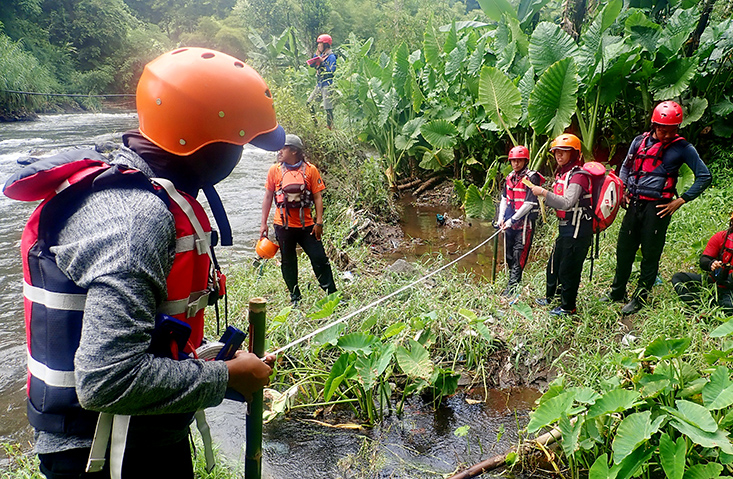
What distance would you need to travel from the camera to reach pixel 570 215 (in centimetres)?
419

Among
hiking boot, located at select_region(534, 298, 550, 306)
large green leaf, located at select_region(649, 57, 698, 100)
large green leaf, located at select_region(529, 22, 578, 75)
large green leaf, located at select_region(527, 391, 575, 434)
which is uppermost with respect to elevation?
large green leaf, located at select_region(529, 22, 578, 75)

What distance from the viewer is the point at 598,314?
13.8 ft

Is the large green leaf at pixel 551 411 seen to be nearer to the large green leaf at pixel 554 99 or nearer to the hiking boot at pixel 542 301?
the hiking boot at pixel 542 301

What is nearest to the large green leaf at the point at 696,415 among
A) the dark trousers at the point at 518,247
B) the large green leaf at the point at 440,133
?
the dark trousers at the point at 518,247

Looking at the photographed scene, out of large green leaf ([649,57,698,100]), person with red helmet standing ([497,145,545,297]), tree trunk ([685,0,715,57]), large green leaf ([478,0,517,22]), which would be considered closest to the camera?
person with red helmet standing ([497,145,545,297])

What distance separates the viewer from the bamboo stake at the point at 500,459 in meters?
2.52

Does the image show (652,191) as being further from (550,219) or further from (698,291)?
(550,219)

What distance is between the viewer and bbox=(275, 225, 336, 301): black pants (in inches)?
183

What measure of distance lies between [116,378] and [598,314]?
421cm

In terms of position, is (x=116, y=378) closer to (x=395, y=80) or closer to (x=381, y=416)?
(x=381, y=416)

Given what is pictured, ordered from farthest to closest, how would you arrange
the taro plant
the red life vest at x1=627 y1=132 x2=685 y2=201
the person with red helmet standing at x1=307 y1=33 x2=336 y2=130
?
the person with red helmet standing at x1=307 y1=33 x2=336 y2=130, the red life vest at x1=627 y1=132 x2=685 y2=201, the taro plant

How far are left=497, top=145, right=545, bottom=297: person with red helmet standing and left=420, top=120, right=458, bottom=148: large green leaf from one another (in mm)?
2639

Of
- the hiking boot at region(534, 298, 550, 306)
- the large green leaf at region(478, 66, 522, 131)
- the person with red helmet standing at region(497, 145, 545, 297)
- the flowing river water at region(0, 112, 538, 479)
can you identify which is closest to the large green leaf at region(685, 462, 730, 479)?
the flowing river water at region(0, 112, 538, 479)

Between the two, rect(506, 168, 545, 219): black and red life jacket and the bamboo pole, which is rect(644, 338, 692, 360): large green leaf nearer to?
the bamboo pole
